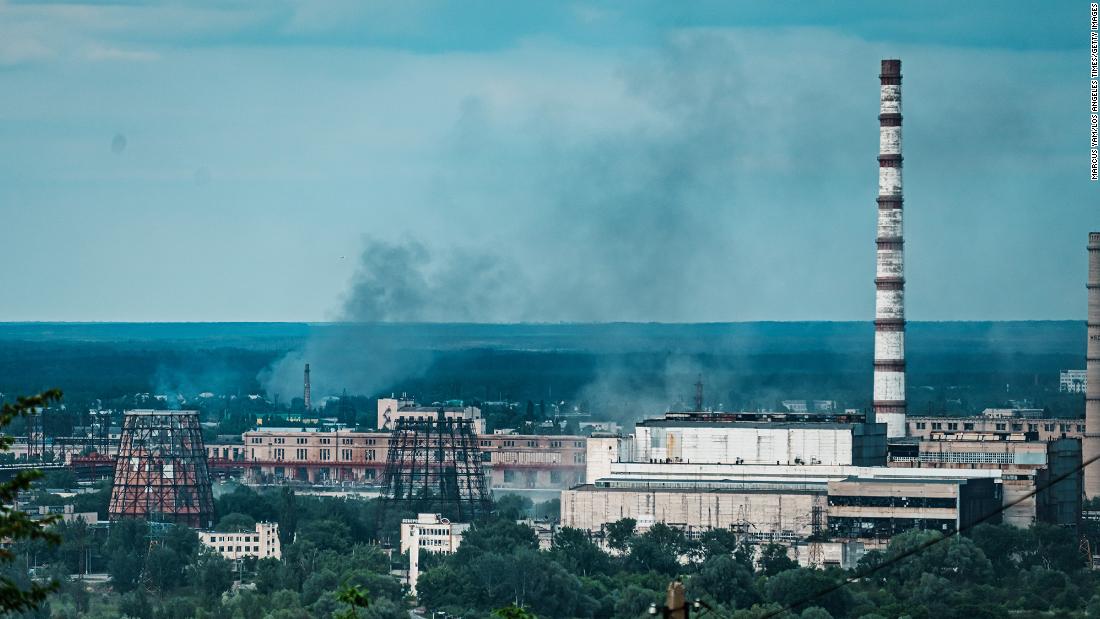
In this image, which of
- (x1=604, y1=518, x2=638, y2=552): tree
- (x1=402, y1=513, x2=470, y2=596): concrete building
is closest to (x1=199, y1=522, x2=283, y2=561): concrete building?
(x1=402, y1=513, x2=470, y2=596): concrete building

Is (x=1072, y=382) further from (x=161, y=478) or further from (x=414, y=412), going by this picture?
(x=161, y=478)

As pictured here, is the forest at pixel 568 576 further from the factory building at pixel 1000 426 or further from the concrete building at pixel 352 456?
the concrete building at pixel 352 456

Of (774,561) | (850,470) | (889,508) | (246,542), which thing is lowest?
(774,561)

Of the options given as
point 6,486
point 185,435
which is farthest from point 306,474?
point 6,486

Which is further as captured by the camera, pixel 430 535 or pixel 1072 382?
pixel 1072 382

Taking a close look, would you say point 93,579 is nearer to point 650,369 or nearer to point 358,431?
point 358,431

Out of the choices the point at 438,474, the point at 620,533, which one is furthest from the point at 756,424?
the point at 438,474
